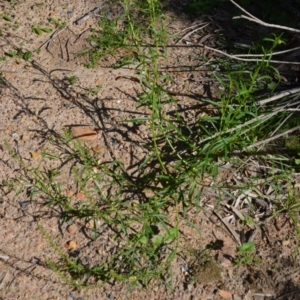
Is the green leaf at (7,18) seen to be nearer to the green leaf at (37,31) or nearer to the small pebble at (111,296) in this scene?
the green leaf at (37,31)

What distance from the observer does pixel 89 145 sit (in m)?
3.32

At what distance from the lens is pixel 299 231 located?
3104 mm

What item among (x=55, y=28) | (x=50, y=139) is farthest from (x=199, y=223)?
(x=55, y=28)

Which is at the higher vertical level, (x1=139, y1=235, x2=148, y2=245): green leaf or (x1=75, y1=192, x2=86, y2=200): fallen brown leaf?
(x1=75, y1=192, x2=86, y2=200): fallen brown leaf

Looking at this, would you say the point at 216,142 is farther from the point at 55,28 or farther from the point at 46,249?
the point at 55,28

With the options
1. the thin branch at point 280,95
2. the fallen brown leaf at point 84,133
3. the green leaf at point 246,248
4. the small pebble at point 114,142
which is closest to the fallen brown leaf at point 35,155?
the fallen brown leaf at point 84,133

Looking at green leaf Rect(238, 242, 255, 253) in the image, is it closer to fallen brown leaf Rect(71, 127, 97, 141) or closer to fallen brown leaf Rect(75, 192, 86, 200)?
fallen brown leaf Rect(75, 192, 86, 200)

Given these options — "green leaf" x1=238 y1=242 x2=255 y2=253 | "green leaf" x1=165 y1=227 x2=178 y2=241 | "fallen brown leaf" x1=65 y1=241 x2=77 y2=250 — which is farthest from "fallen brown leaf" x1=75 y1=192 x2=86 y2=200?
"green leaf" x1=238 y1=242 x2=255 y2=253

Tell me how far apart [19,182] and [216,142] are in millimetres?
1111

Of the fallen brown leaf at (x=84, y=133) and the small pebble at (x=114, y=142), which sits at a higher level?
the fallen brown leaf at (x=84, y=133)

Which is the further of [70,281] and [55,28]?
[55,28]

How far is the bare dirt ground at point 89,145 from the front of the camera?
9.21ft

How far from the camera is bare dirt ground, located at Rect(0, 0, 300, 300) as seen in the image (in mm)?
2809

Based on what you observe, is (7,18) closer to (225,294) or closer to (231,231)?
(231,231)
